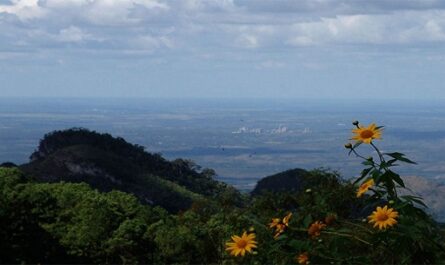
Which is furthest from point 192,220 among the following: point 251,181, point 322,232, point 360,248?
point 251,181

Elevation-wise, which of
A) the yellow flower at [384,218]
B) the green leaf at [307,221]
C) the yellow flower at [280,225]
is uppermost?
the yellow flower at [384,218]

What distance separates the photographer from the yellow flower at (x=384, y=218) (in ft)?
11.6

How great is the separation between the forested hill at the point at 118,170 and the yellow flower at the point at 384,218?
4382 cm

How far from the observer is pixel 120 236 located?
14.0m

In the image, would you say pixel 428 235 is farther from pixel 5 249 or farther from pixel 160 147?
pixel 160 147

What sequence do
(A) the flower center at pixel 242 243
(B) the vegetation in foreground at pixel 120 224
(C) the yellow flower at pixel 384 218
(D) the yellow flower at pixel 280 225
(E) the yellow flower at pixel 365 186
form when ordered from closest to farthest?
(C) the yellow flower at pixel 384 218 → (E) the yellow flower at pixel 365 186 → (A) the flower center at pixel 242 243 → (D) the yellow flower at pixel 280 225 → (B) the vegetation in foreground at pixel 120 224

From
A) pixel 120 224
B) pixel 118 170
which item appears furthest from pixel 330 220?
pixel 118 170

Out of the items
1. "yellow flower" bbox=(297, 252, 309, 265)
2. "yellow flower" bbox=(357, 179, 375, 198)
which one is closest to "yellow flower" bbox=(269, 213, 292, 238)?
"yellow flower" bbox=(297, 252, 309, 265)

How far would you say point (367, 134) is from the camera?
3783 mm

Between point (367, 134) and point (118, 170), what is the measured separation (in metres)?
55.8

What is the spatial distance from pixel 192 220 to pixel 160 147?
175 metres

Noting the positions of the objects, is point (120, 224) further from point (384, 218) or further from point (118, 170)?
point (118, 170)

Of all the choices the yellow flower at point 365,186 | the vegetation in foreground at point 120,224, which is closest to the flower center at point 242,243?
the yellow flower at point 365,186

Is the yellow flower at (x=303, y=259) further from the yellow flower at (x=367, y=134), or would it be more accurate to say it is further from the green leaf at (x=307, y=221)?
the yellow flower at (x=367, y=134)
